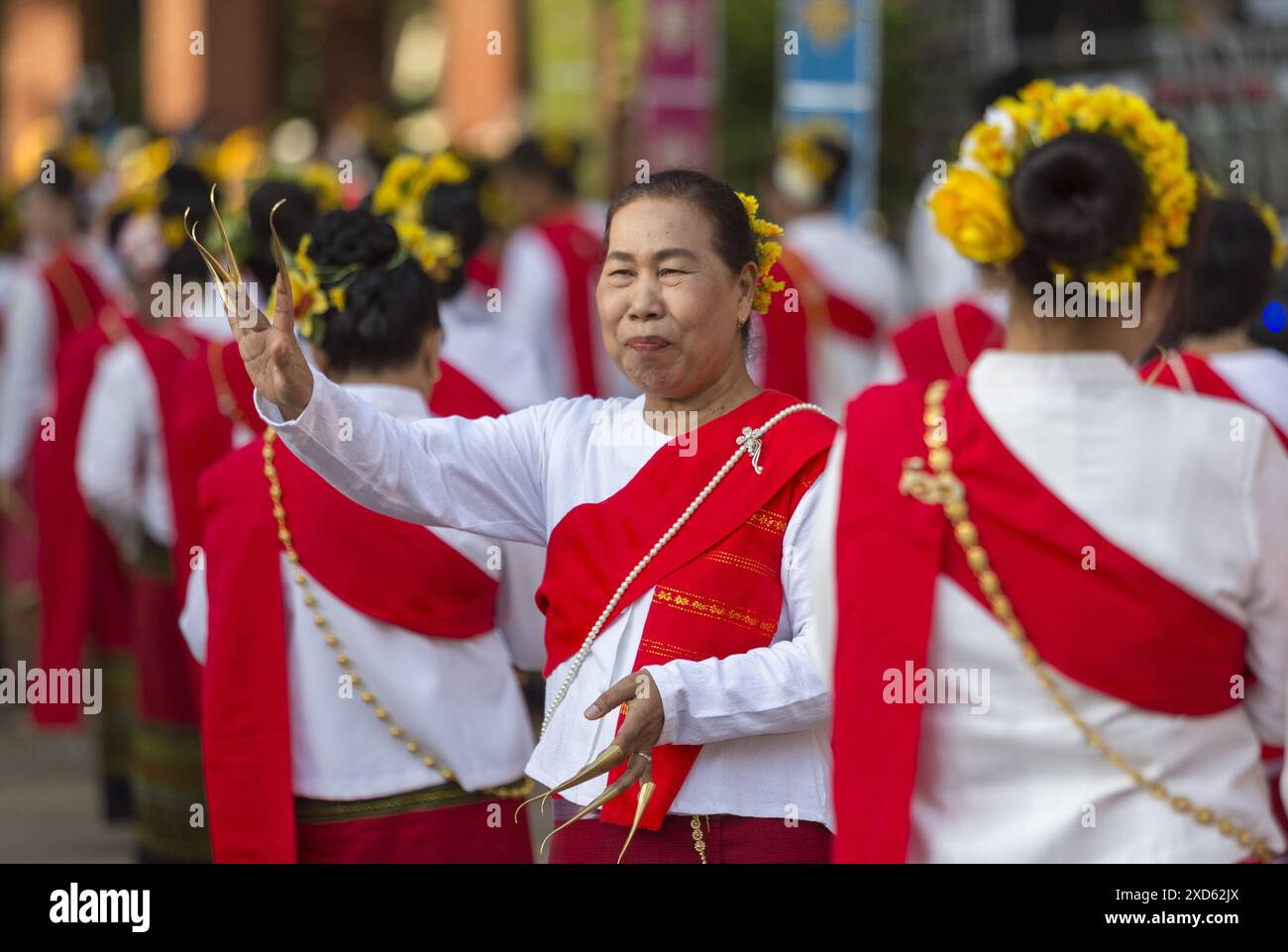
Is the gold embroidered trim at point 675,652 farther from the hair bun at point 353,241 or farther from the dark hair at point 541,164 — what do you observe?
the dark hair at point 541,164

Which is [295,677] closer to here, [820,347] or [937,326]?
[937,326]

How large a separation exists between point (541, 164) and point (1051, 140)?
635 cm

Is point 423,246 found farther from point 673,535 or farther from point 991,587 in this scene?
point 991,587

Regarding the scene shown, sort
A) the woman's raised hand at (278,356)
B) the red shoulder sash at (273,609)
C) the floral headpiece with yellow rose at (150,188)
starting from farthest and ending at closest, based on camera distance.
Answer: the floral headpiece with yellow rose at (150,188)
the red shoulder sash at (273,609)
the woman's raised hand at (278,356)

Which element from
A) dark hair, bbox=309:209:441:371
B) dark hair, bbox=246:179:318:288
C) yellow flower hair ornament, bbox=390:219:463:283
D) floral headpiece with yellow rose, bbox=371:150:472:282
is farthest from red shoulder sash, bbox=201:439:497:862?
dark hair, bbox=246:179:318:288

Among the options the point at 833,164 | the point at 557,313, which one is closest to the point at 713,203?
the point at 557,313

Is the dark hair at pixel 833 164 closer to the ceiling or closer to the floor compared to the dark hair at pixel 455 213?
closer to the ceiling

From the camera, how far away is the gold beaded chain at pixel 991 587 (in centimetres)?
215

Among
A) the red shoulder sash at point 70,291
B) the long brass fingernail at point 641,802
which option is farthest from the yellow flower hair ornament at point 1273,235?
the red shoulder sash at point 70,291

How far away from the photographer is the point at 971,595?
2.17 meters

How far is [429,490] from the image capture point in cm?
269

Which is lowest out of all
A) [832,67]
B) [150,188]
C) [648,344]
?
[648,344]
